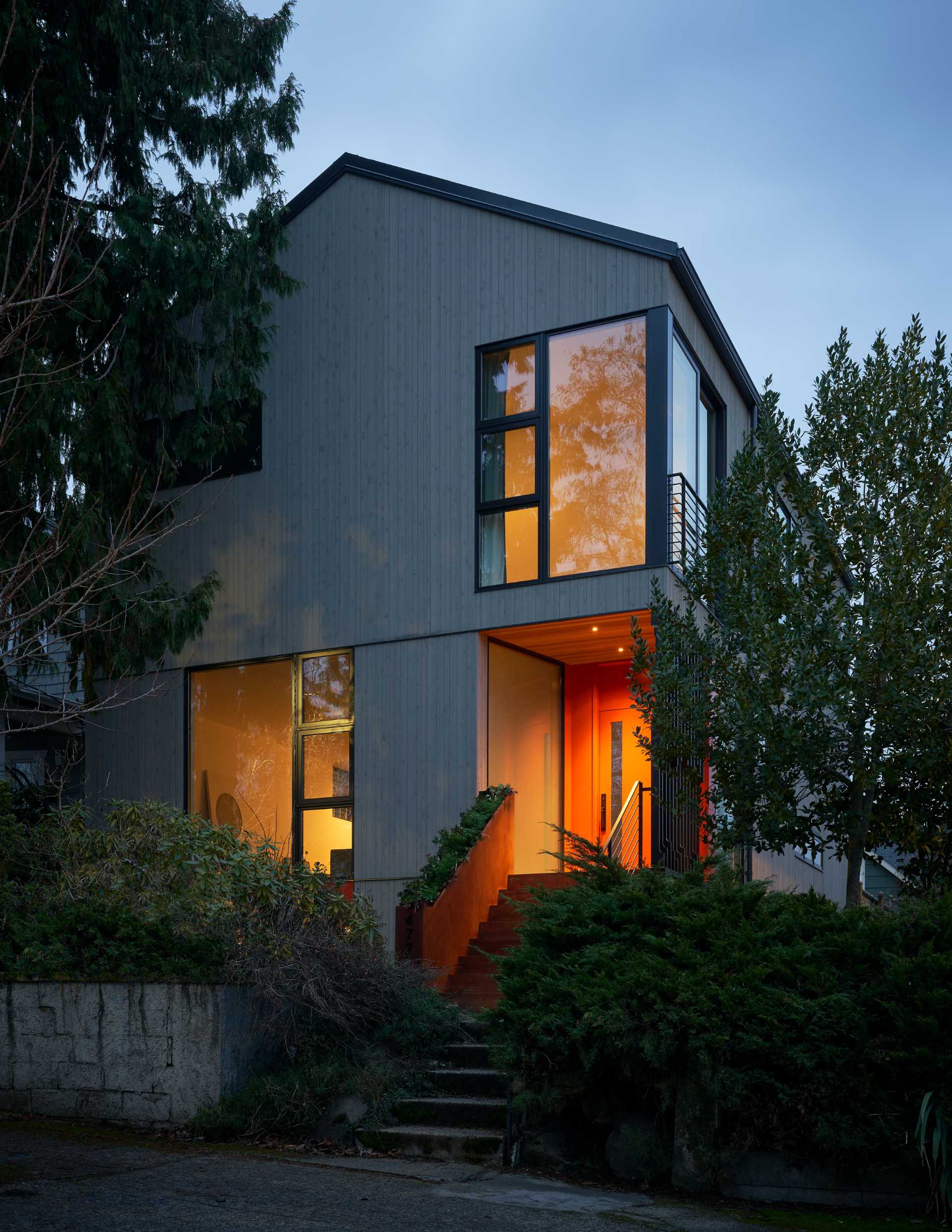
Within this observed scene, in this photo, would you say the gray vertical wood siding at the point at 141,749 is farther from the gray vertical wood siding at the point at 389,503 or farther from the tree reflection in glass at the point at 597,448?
the tree reflection in glass at the point at 597,448

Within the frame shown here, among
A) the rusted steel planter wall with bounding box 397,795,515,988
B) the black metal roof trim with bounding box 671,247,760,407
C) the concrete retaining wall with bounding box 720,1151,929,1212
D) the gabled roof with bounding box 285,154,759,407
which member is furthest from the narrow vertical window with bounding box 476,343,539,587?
the concrete retaining wall with bounding box 720,1151,929,1212

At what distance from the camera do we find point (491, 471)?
44.6 feet

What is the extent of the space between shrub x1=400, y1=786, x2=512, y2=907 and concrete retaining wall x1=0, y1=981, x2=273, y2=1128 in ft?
10.5

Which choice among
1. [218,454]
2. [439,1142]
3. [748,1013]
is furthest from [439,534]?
[748,1013]

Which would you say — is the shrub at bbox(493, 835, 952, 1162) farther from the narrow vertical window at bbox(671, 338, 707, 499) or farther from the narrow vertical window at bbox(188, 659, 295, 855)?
the narrow vertical window at bbox(188, 659, 295, 855)

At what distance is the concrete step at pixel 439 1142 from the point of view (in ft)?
24.1

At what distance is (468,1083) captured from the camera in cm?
828

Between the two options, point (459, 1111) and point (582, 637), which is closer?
point (459, 1111)

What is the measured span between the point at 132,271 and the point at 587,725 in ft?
23.5

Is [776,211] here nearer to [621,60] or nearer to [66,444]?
[621,60]

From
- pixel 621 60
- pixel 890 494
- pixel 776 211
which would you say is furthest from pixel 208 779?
pixel 776 211

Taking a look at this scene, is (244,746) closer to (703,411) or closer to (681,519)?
(681,519)

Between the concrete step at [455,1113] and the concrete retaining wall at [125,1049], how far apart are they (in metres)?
1.03

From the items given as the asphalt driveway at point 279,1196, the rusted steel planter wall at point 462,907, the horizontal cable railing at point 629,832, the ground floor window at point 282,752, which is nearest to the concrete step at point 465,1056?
the rusted steel planter wall at point 462,907
